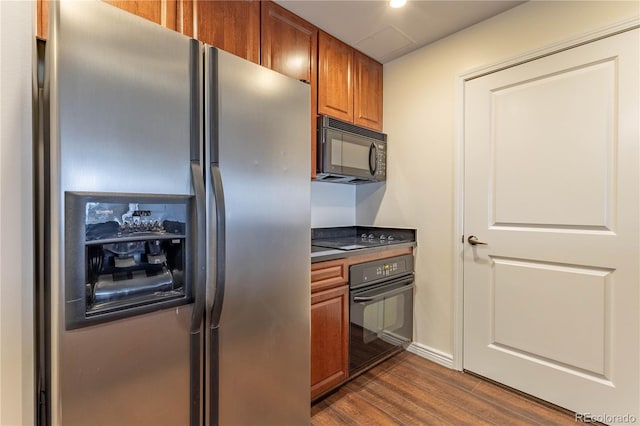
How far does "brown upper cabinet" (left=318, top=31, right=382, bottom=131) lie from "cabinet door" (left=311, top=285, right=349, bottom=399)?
1229mm

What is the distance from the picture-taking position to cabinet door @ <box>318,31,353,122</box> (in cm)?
208

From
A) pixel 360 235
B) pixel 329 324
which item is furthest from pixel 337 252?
pixel 360 235

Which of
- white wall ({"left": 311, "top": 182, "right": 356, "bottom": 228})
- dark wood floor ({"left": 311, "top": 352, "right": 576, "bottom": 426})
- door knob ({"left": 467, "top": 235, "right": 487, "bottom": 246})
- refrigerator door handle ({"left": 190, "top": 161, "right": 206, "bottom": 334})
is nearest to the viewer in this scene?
refrigerator door handle ({"left": 190, "top": 161, "right": 206, "bottom": 334})

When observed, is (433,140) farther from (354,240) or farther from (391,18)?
(354,240)

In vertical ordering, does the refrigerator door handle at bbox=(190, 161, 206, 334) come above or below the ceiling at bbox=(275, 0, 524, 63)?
below

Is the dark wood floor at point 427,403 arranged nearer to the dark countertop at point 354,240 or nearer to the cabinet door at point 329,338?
the cabinet door at point 329,338

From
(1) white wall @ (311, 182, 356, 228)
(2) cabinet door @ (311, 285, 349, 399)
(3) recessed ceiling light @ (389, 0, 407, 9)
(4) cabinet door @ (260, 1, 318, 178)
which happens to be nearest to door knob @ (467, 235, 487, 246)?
(2) cabinet door @ (311, 285, 349, 399)

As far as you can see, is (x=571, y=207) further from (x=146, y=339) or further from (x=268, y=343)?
(x=146, y=339)

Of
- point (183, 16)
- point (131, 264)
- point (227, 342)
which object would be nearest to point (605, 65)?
point (183, 16)

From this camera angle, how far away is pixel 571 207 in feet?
5.52

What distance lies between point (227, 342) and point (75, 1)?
119cm

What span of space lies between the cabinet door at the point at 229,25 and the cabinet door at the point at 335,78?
53 centimetres

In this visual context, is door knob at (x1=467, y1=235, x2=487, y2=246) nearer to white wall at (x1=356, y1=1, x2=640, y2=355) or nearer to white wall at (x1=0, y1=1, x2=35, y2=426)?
white wall at (x1=356, y1=1, x2=640, y2=355)

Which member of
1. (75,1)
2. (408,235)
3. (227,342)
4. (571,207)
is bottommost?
(227,342)
